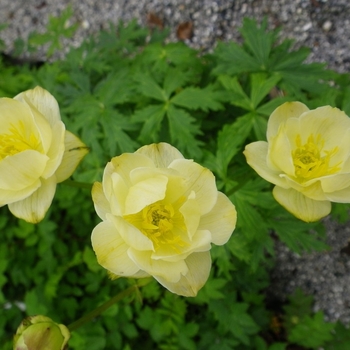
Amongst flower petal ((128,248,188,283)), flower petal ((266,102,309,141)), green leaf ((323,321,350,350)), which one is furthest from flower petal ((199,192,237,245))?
green leaf ((323,321,350,350))

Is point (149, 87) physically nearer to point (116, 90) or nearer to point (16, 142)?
point (116, 90)

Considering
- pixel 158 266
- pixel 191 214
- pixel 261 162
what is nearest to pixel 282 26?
pixel 261 162

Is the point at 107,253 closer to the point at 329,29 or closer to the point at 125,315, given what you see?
the point at 125,315

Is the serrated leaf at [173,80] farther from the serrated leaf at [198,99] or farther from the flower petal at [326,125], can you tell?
the flower petal at [326,125]

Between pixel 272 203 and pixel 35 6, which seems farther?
pixel 35 6

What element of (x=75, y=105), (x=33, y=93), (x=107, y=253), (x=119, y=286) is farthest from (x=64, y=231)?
(x=107, y=253)

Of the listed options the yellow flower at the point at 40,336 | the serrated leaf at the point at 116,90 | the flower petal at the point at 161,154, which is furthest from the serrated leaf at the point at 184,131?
the yellow flower at the point at 40,336

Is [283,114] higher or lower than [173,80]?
higher

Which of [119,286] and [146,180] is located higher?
[146,180]
